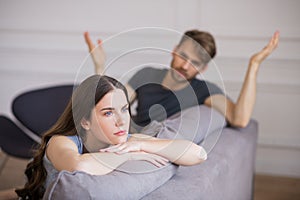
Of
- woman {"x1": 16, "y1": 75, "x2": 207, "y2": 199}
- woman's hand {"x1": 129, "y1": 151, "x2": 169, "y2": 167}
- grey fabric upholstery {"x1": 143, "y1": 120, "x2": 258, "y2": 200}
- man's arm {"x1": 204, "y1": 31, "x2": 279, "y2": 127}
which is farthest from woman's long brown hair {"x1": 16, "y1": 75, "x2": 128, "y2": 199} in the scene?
man's arm {"x1": 204, "y1": 31, "x2": 279, "y2": 127}

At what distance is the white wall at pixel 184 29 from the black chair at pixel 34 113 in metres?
0.60

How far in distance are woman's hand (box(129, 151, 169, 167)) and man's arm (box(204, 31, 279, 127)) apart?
38.3 inches

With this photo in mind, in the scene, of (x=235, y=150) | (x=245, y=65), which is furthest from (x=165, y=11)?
(x=235, y=150)

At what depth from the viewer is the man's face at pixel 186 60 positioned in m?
2.12

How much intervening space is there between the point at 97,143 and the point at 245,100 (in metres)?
1.34

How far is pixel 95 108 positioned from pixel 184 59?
1.12 m

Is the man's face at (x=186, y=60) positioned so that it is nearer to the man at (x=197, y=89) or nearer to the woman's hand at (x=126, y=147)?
the man at (x=197, y=89)

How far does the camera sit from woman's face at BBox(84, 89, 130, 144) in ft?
4.40

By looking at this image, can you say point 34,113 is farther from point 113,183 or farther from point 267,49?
point 113,183

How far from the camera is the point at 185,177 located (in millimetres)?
1654

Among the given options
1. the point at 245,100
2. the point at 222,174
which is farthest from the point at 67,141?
the point at 245,100

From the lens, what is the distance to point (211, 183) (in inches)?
66.8

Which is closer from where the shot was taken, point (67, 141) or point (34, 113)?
point (67, 141)

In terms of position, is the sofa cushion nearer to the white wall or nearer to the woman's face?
the woman's face
